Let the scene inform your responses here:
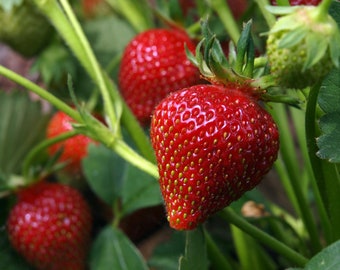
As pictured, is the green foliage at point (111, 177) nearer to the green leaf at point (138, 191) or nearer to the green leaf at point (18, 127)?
the green leaf at point (138, 191)

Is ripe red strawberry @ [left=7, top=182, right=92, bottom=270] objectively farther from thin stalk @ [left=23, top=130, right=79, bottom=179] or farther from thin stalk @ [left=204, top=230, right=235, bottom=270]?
thin stalk @ [left=204, top=230, right=235, bottom=270]

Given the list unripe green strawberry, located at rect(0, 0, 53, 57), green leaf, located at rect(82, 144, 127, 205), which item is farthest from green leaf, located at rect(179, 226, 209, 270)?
unripe green strawberry, located at rect(0, 0, 53, 57)

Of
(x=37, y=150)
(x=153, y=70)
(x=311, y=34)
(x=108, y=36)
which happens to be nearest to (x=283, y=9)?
(x=311, y=34)

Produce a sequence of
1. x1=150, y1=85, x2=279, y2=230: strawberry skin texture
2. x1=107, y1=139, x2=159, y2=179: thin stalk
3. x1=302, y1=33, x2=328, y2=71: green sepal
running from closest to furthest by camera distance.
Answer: x1=302, y1=33, x2=328, y2=71: green sepal
x1=150, y1=85, x2=279, y2=230: strawberry skin texture
x1=107, y1=139, x2=159, y2=179: thin stalk

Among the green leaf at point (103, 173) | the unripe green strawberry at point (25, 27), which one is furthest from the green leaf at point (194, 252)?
the unripe green strawberry at point (25, 27)

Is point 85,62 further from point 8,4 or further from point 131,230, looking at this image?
point 131,230

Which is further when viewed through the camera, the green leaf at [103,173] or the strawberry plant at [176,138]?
the green leaf at [103,173]
